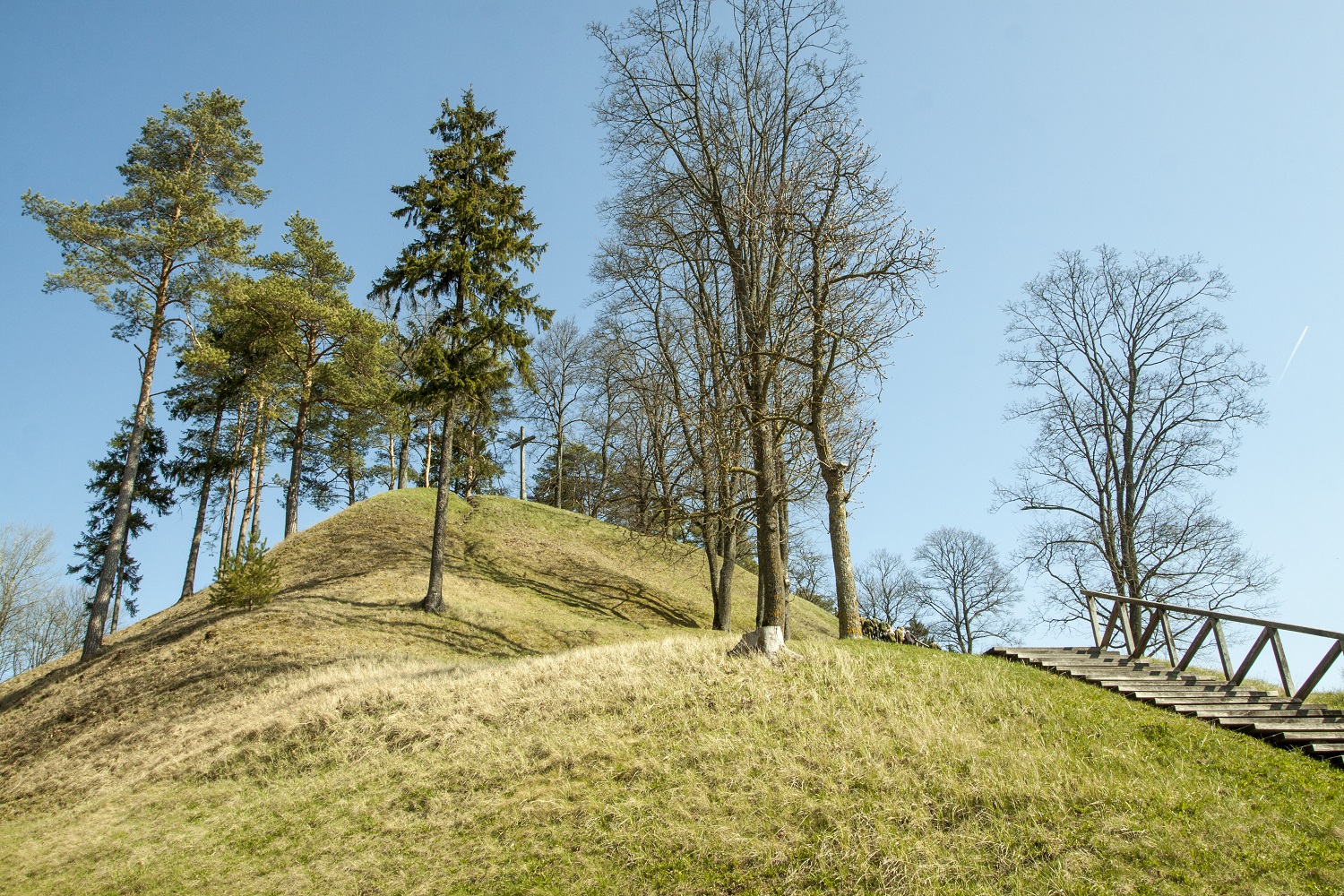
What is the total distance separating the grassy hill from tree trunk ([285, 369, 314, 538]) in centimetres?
1121

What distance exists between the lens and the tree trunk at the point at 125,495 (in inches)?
764

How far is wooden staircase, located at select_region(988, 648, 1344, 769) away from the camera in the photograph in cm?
817

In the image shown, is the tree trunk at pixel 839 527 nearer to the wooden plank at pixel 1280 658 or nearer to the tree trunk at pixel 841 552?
the tree trunk at pixel 841 552

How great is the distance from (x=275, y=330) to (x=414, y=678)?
17.1 metres

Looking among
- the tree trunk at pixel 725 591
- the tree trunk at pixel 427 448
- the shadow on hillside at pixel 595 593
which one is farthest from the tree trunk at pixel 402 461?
the tree trunk at pixel 725 591

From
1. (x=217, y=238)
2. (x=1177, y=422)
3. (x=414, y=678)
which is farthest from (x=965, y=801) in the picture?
(x=217, y=238)

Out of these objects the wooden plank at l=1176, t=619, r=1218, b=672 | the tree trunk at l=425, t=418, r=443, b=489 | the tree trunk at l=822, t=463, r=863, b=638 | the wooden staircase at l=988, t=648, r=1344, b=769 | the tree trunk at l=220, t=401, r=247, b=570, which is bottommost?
the wooden staircase at l=988, t=648, r=1344, b=769

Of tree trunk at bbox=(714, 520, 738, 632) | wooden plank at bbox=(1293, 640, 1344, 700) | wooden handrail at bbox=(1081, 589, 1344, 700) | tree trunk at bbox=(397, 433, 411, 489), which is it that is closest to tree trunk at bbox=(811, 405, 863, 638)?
wooden handrail at bbox=(1081, 589, 1344, 700)

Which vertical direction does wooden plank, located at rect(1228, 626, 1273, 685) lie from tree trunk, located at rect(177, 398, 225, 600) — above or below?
below

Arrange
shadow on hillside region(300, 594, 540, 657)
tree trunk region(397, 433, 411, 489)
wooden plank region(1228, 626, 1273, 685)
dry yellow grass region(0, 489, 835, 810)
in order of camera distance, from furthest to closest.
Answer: tree trunk region(397, 433, 411, 489) → shadow on hillside region(300, 594, 540, 657) → dry yellow grass region(0, 489, 835, 810) → wooden plank region(1228, 626, 1273, 685)

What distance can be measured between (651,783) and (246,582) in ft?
50.9

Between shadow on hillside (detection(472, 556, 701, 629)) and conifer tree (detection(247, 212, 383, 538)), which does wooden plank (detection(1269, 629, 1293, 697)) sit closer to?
shadow on hillside (detection(472, 556, 701, 629))

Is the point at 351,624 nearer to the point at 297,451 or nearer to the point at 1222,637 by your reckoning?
the point at 297,451

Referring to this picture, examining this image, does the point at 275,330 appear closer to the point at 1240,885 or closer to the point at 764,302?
the point at 764,302
